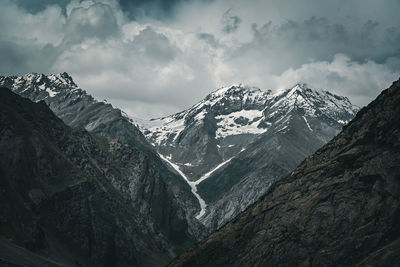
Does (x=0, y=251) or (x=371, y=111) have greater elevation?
(x=0, y=251)

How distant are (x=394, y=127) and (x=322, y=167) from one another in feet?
72.3

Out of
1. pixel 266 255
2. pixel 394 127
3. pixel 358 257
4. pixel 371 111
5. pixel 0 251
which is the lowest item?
pixel 358 257

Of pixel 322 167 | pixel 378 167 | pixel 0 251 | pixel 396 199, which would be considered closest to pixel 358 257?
pixel 396 199

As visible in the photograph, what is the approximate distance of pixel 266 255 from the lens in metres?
119

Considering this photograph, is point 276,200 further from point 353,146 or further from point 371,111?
point 371,111

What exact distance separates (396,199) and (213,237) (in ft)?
207

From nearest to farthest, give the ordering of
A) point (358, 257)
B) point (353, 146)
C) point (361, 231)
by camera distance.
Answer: point (358, 257) → point (361, 231) → point (353, 146)

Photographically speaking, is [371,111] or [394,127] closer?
[394,127]

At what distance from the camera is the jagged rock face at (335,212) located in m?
102

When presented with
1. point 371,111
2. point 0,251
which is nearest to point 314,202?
point 371,111

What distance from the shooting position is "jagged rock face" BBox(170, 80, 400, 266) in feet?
335

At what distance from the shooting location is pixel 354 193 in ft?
371

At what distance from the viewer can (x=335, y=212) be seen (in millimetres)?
113625

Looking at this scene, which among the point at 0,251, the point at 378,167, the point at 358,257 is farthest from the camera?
the point at 0,251
